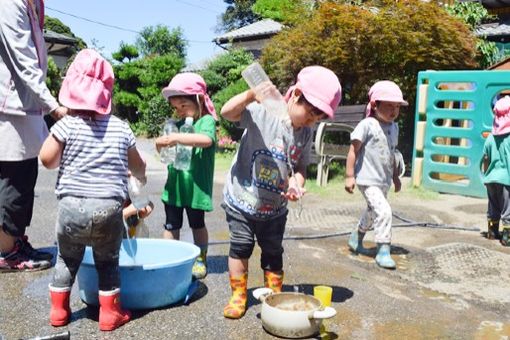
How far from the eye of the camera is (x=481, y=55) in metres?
12.3

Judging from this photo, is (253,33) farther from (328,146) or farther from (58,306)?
(58,306)

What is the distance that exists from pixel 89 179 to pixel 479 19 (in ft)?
42.6

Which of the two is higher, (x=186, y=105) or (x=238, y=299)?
(x=186, y=105)

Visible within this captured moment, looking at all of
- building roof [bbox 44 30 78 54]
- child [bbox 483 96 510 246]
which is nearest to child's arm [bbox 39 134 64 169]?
child [bbox 483 96 510 246]

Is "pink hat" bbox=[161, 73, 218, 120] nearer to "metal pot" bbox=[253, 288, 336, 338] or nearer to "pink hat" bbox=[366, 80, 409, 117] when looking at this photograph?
"metal pot" bbox=[253, 288, 336, 338]

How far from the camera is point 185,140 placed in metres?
3.29

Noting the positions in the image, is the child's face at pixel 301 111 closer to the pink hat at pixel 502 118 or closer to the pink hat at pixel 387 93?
the pink hat at pixel 387 93

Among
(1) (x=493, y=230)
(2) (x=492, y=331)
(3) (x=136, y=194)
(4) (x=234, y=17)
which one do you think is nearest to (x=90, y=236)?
(3) (x=136, y=194)

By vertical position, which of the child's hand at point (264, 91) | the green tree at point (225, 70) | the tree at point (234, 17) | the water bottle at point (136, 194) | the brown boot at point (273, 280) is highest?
the tree at point (234, 17)

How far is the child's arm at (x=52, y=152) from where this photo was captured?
8.80 ft

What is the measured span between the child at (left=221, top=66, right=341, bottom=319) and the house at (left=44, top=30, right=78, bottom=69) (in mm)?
18245

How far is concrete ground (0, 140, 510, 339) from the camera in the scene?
2.89 meters

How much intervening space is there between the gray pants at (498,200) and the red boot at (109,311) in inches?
155

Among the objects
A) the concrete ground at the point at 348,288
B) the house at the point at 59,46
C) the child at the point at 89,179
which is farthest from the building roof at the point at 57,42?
the child at the point at 89,179
